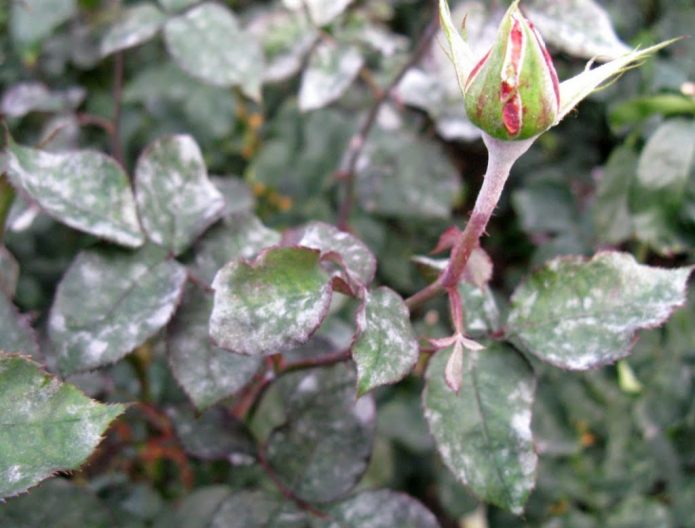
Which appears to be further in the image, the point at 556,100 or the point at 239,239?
the point at 239,239

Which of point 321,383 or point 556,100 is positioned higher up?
point 556,100

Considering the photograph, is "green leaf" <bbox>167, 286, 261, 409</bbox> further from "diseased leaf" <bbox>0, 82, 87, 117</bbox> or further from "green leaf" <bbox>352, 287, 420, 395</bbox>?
"diseased leaf" <bbox>0, 82, 87, 117</bbox>

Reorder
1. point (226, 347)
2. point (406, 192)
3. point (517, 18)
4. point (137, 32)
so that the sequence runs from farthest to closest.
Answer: point (406, 192)
point (137, 32)
point (226, 347)
point (517, 18)

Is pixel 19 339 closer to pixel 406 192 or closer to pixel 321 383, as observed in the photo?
pixel 321 383

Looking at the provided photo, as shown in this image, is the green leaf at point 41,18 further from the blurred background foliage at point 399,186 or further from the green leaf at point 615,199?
the green leaf at point 615,199

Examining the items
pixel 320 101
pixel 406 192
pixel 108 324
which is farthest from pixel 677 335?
pixel 108 324

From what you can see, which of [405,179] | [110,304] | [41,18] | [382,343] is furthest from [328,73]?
[382,343]
